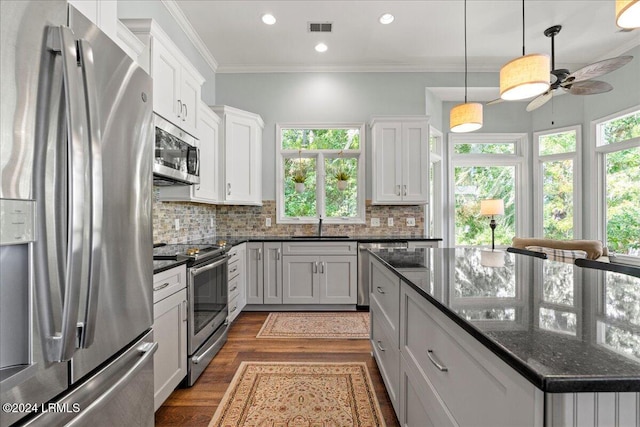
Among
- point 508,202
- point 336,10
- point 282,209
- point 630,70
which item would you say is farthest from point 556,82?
point 282,209

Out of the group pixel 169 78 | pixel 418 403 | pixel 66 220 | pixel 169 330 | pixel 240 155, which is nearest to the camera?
pixel 66 220

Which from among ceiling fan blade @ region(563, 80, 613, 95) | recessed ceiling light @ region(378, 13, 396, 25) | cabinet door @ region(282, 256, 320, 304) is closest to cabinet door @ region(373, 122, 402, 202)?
recessed ceiling light @ region(378, 13, 396, 25)

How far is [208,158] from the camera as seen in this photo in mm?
3395

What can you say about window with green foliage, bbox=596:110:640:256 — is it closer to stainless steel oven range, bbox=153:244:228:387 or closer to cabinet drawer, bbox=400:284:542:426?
cabinet drawer, bbox=400:284:542:426

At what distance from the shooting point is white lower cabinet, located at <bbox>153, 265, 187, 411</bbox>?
67.3 inches

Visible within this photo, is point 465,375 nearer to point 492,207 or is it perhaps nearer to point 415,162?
point 415,162

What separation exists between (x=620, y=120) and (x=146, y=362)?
5763 millimetres

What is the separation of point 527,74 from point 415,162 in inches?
84.9

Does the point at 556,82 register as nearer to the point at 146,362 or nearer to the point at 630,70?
the point at 630,70

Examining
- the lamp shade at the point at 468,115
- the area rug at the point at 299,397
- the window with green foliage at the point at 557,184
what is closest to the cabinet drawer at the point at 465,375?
the area rug at the point at 299,397

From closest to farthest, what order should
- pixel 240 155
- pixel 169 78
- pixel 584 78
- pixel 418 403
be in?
1. pixel 418 403
2. pixel 169 78
3. pixel 584 78
4. pixel 240 155

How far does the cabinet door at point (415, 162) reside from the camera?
13.5 ft

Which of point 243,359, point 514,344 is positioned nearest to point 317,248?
point 243,359

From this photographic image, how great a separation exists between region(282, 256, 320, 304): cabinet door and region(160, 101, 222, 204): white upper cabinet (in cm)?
117
